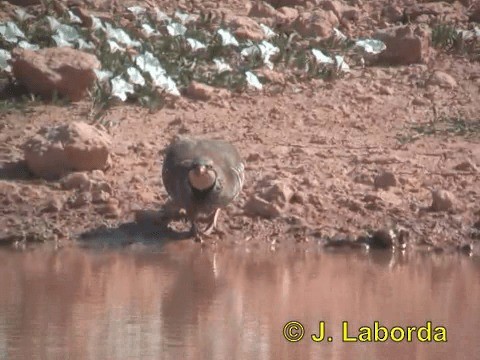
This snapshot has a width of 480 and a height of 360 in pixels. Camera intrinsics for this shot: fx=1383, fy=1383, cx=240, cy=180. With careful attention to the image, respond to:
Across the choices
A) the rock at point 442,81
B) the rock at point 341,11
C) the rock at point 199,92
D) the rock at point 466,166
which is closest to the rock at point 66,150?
the rock at point 199,92

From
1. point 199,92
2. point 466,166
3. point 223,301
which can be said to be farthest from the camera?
point 199,92

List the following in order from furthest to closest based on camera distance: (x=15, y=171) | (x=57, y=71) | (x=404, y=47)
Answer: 1. (x=404, y=47)
2. (x=57, y=71)
3. (x=15, y=171)

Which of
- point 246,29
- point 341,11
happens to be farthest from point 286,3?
point 246,29

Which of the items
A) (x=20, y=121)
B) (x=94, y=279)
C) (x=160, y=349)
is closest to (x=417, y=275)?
(x=94, y=279)

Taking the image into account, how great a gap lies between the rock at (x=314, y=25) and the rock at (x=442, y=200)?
382 centimetres

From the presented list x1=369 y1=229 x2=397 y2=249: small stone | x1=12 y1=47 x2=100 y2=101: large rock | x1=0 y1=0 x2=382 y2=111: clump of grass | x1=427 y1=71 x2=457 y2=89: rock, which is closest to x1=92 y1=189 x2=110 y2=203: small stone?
x1=0 y1=0 x2=382 y2=111: clump of grass

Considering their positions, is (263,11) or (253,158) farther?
(263,11)

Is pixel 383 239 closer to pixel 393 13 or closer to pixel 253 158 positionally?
pixel 253 158

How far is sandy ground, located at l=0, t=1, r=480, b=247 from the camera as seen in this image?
9.98 meters

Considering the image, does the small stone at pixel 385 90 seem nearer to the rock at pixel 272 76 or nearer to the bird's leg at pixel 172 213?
the rock at pixel 272 76

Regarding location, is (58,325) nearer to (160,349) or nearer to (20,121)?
(160,349)

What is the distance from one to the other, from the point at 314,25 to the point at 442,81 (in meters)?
1.59

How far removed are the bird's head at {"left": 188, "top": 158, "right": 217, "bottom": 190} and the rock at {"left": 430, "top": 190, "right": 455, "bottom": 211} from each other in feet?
5.81

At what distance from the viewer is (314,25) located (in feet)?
44.9
